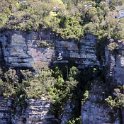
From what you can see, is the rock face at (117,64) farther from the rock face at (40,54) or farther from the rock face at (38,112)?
A: the rock face at (38,112)

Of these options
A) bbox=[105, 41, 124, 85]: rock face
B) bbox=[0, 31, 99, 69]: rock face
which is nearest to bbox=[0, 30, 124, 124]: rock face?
bbox=[0, 31, 99, 69]: rock face

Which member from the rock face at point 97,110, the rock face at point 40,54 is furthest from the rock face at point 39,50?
the rock face at point 97,110

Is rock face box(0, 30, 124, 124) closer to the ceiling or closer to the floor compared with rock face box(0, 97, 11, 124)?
closer to the ceiling

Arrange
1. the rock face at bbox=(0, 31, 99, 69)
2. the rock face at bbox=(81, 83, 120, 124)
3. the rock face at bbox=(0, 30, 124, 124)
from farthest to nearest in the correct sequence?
the rock face at bbox=(0, 31, 99, 69), the rock face at bbox=(0, 30, 124, 124), the rock face at bbox=(81, 83, 120, 124)

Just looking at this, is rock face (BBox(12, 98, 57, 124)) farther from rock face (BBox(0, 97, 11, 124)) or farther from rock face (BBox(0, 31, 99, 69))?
rock face (BBox(0, 31, 99, 69))

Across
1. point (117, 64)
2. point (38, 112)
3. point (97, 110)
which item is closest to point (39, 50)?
point (38, 112)

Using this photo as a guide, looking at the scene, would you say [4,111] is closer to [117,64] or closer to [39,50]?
[39,50]

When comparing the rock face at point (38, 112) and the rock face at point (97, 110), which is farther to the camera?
the rock face at point (38, 112)

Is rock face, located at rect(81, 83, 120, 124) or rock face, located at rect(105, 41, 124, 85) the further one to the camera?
rock face, located at rect(105, 41, 124, 85)

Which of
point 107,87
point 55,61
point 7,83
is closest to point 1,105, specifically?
point 7,83
